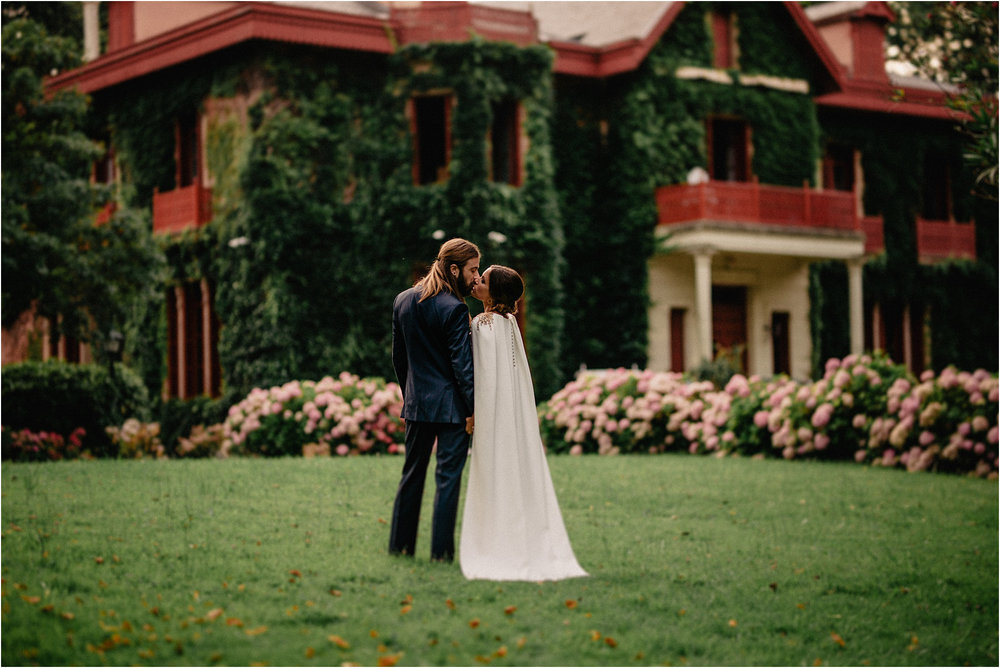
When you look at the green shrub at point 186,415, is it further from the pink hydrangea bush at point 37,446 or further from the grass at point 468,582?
the grass at point 468,582

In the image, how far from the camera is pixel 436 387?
6.70m

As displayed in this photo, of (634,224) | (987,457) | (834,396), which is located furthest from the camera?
(634,224)

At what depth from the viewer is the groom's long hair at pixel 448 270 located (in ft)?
21.8

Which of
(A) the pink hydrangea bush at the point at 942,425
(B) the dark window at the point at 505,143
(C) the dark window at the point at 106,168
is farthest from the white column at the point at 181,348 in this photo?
(A) the pink hydrangea bush at the point at 942,425

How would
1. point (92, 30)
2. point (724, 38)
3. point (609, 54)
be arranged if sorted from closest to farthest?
point (609, 54) < point (724, 38) < point (92, 30)

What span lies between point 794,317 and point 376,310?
9195mm

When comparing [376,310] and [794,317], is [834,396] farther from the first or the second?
[794,317]

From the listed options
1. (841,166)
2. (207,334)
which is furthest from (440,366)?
(841,166)

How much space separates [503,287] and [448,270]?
325 millimetres

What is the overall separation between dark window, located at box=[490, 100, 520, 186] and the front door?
5164 mm

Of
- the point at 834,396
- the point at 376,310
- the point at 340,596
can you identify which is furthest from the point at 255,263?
the point at 340,596

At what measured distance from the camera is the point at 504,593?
6398mm

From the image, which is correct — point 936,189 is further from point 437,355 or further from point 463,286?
point 437,355

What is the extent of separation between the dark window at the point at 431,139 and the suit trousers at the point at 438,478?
14418mm
